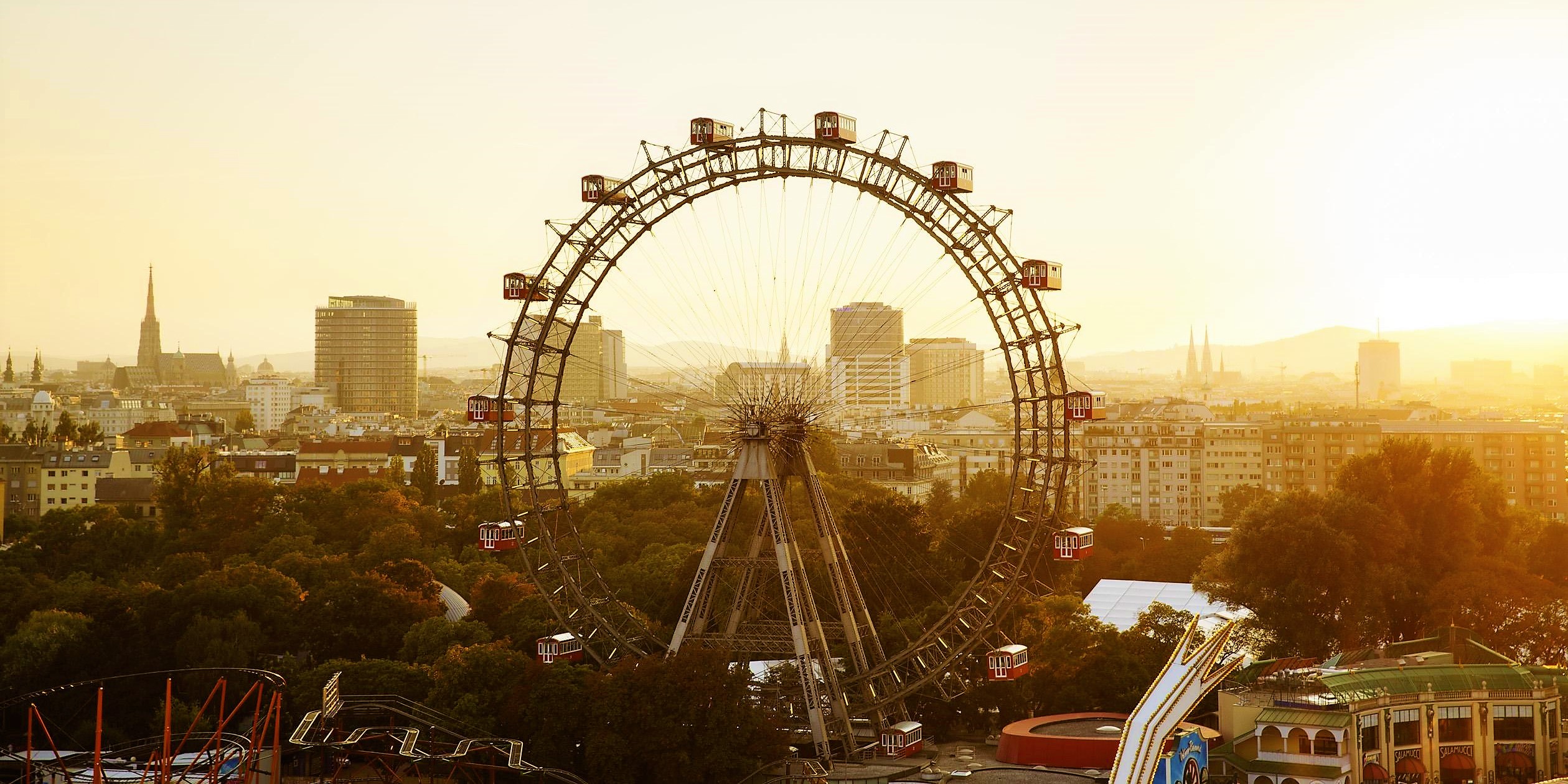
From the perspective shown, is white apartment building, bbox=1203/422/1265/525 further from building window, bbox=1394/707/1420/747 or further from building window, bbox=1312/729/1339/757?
building window, bbox=1312/729/1339/757

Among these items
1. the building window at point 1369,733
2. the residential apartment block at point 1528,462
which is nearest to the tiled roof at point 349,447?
the residential apartment block at point 1528,462

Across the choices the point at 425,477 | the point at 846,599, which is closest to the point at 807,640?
the point at 846,599

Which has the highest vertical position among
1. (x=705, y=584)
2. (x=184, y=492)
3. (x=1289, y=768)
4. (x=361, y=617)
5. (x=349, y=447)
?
(x=349, y=447)

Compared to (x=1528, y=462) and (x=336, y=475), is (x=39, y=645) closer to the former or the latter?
(x=336, y=475)

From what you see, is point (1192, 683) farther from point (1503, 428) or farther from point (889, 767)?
point (1503, 428)

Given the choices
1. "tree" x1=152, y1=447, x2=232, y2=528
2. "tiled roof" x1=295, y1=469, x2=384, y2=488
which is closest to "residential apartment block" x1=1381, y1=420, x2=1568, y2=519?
"tiled roof" x1=295, y1=469, x2=384, y2=488

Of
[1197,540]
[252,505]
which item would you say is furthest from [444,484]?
[1197,540]

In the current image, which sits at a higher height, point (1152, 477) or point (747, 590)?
point (1152, 477)
